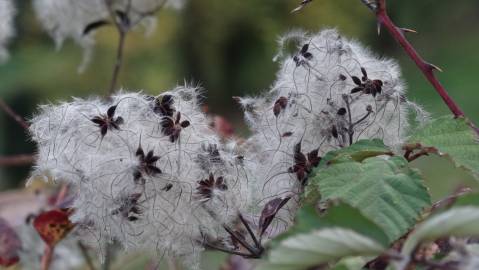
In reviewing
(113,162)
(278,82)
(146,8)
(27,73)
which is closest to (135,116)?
(113,162)

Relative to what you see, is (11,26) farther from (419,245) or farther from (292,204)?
(419,245)

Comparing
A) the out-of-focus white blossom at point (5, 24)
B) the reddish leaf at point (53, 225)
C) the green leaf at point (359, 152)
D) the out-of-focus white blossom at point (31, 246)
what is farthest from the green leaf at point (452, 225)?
the out-of-focus white blossom at point (5, 24)

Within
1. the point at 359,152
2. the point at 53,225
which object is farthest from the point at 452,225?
the point at 53,225

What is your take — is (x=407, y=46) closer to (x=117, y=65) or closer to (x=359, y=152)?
(x=359, y=152)

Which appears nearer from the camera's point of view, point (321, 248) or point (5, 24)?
point (321, 248)

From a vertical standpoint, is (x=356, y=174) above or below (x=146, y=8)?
below

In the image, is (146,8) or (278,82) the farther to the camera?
(146,8)

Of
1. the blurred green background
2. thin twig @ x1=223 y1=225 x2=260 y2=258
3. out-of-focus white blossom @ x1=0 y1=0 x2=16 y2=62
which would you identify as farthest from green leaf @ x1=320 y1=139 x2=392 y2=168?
the blurred green background

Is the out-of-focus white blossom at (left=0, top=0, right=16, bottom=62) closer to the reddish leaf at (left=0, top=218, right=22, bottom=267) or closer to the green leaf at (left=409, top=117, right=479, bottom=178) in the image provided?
the reddish leaf at (left=0, top=218, right=22, bottom=267)
